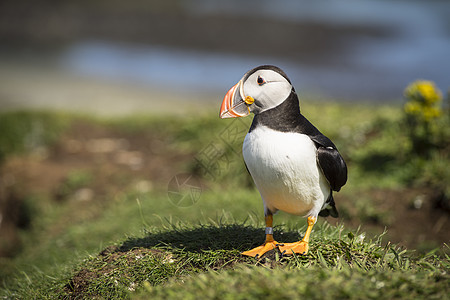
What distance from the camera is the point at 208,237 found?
11.6ft

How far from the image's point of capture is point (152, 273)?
10.5 ft

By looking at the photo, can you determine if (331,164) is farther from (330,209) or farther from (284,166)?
(330,209)

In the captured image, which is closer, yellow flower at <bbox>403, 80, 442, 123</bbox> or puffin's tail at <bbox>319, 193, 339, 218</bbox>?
puffin's tail at <bbox>319, 193, 339, 218</bbox>

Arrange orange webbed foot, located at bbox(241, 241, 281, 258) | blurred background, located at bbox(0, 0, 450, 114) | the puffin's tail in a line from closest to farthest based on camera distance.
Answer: orange webbed foot, located at bbox(241, 241, 281, 258), the puffin's tail, blurred background, located at bbox(0, 0, 450, 114)

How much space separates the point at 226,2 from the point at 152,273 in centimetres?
2674

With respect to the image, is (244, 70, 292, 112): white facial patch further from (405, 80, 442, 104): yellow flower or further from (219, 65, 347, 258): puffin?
(405, 80, 442, 104): yellow flower

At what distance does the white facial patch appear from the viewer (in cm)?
300

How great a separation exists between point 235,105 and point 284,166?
0.50 metres

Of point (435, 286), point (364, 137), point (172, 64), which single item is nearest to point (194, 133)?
point (364, 137)

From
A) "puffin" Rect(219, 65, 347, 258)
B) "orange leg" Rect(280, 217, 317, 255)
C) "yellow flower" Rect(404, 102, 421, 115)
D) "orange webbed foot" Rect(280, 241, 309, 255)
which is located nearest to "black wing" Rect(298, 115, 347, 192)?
"puffin" Rect(219, 65, 347, 258)

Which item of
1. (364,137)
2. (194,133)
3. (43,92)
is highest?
(364,137)

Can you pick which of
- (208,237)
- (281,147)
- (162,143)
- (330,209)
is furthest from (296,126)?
(162,143)

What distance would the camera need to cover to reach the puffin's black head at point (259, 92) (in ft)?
9.86

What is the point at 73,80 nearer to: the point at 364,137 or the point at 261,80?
the point at 364,137
